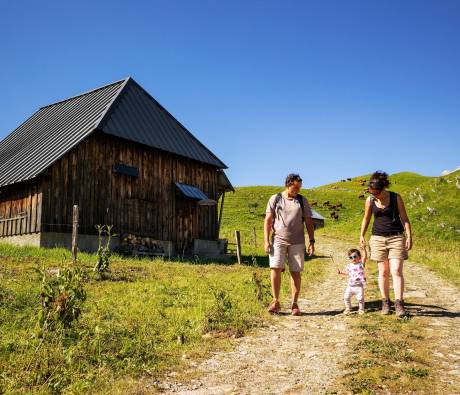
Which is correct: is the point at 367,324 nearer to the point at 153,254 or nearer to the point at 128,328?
the point at 128,328

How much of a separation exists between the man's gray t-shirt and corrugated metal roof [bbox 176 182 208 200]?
12.8 metres

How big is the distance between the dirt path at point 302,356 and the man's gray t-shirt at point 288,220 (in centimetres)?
129

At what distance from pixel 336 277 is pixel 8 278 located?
8.77m

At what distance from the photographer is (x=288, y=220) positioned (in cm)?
733

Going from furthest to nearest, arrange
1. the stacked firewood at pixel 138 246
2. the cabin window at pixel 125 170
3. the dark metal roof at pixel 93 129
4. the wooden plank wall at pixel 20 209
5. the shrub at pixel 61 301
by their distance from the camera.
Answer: the cabin window at pixel 125 170 → the stacked firewood at pixel 138 246 → the dark metal roof at pixel 93 129 → the wooden plank wall at pixel 20 209 → the shrub at pixel 61 301

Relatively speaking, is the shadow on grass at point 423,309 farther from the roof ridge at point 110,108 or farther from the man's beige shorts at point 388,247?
the roof ridge at point 110,108

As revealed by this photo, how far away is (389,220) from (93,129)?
12.7 m

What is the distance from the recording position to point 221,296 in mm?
7125

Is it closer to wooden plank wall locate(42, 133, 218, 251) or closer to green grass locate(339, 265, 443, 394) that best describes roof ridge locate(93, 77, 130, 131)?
wooden plank wall locate(42, 133, 218, 251)

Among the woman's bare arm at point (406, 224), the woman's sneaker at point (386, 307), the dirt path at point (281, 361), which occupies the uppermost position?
the woman's bare arm at point (406, 224)

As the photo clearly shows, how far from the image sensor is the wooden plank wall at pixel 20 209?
15932 mm

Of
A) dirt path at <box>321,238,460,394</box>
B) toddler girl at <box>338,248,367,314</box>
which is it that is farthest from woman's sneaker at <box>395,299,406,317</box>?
toddler girl at <box>338,248,367,314</box>

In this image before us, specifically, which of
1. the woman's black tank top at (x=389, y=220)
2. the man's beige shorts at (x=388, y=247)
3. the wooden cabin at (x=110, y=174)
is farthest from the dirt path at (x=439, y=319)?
the wooden cabin at (x=110, y=174)

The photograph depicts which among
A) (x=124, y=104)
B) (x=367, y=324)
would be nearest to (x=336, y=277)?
(x=367, y=324)
